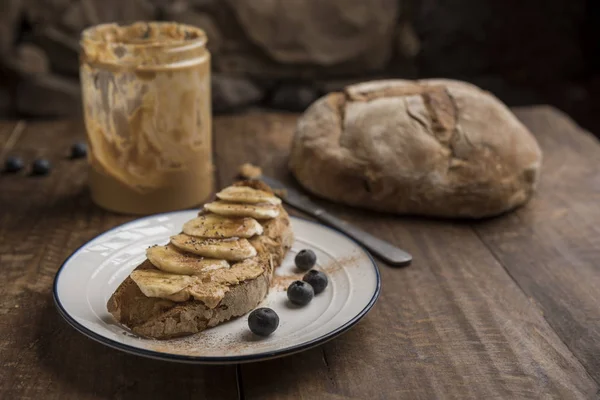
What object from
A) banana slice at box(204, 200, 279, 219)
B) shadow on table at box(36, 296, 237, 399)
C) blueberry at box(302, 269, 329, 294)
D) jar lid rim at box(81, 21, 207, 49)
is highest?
jar lid rim at box(81, 21, 207, 49)

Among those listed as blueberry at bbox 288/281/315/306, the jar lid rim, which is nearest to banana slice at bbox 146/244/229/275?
blueberry at bbox 288/281/315/306

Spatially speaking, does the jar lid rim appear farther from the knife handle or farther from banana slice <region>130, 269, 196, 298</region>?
banana slice <region>130, 269, 196, 298</region>

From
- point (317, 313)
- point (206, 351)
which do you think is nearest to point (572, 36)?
point (317, 313)

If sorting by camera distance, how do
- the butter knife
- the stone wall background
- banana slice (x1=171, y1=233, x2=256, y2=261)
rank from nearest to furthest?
banana slice (x1=171, y1=233, x2=256, y2=261) → the butter knife → the stone wall background

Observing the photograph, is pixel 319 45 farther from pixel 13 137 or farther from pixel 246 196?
pixel 246 196

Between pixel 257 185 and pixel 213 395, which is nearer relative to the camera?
pixel 213 395

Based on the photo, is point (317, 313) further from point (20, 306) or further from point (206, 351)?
point (20, 306)

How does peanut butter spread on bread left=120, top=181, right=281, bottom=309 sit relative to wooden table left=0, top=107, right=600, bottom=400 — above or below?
above

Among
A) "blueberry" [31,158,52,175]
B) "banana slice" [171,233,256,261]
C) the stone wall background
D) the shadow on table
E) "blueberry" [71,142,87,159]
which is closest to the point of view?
the shadow on table
